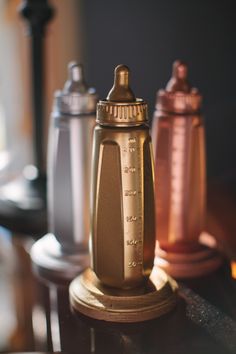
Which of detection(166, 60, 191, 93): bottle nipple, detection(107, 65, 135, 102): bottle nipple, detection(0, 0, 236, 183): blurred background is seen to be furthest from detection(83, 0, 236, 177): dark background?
detection(107, 65, 135, 102): bottle nipple

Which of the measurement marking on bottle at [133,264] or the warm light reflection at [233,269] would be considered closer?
the measurement marking on bottle at [133,264]

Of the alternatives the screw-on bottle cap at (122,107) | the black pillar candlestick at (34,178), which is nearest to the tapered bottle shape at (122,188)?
the screw-on bottle cap at (122,107)

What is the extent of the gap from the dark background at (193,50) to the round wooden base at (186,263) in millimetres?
402

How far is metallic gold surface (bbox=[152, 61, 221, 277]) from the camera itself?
732mm

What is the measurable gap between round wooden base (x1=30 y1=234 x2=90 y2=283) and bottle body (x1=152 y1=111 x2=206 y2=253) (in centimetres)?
11

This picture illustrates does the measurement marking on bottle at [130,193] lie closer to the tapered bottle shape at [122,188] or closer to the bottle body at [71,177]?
the tapered bottle shape at [122,188]

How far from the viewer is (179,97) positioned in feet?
2.38

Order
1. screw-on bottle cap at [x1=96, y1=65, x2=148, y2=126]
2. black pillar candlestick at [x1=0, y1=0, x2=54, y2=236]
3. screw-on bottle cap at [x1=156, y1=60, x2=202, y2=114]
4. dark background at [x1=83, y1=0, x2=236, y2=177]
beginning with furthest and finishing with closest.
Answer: dark background at [x1=83, y1=0, x2=236, y2=177], black pillar candlestick at [x1=0, y1=0, x2=54, y2=236], screw-on bottle cap at [x1=156, y1=60, x2=202, y2=114], screw-on bottle cap at [x1=96, y1=65, x2=148, y2=126]

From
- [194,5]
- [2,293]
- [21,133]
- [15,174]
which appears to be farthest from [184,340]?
[21,133]

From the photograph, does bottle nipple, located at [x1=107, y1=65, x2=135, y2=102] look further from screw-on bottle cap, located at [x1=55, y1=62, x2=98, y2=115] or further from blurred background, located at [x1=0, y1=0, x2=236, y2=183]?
blurred background, located at [x1=0, y1=0, x2=236, y2=183]

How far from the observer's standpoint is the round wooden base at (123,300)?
645mm

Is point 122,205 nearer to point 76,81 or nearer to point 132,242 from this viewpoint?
point 132,242

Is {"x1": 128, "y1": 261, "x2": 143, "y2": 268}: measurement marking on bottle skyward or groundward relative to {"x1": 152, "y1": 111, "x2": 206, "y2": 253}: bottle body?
groundward

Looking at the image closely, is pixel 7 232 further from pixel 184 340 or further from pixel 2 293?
pixel 184 340
